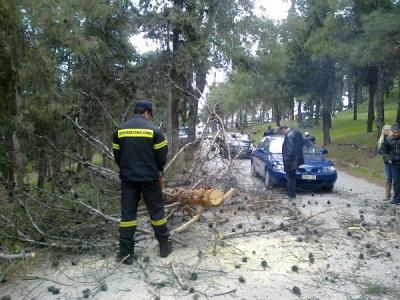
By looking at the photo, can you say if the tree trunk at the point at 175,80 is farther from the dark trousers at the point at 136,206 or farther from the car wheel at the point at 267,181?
the dark trousers at the point at 136,206

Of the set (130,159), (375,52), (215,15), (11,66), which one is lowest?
(130,159)

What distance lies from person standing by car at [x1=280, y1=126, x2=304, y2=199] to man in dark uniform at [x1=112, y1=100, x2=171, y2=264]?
5139 millimetres

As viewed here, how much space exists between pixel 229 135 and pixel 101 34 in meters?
8.68

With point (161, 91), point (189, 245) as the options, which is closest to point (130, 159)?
point (189, 245)

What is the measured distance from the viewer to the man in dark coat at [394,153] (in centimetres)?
964

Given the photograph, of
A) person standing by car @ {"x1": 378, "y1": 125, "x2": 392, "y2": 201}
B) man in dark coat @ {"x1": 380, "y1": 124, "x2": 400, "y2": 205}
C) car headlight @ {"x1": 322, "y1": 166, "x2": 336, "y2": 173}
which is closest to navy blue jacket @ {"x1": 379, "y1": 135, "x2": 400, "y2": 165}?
man in dark coat @ {"x1": 380, "y1": 124, "x2": 400, "y2": 205}

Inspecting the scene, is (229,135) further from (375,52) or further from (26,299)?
(375,52)

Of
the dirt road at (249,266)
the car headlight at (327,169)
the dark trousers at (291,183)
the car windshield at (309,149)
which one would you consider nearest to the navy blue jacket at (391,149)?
the car headlight at (327,169)

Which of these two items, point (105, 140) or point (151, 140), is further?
point (105, 140)

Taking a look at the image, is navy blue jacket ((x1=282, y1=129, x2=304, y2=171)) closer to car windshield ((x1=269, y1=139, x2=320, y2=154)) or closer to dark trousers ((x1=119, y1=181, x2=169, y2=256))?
car windshield ((x1=269, y1=139, x2=320, y2=154))

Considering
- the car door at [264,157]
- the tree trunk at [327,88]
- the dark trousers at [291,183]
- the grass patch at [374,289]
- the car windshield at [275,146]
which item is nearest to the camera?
the grass patch at [374,289]

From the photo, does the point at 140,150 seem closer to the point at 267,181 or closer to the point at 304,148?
the point at 267,181

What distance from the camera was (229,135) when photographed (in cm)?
927

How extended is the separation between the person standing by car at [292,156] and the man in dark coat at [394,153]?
6.11ft
